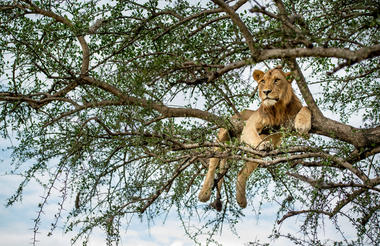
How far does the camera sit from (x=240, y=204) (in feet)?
25.3

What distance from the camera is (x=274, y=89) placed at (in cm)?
698

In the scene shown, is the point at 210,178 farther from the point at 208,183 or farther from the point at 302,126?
the point at 302,126

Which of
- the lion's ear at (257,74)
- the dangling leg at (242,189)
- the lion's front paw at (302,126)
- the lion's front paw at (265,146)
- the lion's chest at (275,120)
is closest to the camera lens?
the lion's front paw at (265,146)

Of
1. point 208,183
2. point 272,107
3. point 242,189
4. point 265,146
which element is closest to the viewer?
point 265,146

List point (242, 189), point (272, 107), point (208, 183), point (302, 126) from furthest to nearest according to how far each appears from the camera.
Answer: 1. point (208, 183)
2. point (242, 189)
3. point (272, 107)
4. point (302, 126)

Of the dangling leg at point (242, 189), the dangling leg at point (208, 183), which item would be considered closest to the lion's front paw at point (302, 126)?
the dangling leg at point (242, 189)

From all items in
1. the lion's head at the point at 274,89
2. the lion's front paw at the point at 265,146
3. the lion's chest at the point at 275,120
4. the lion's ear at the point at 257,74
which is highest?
the lion's ear at the point at 257,74

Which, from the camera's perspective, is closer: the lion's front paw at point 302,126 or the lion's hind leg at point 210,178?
the lion's front paw at point 302,126

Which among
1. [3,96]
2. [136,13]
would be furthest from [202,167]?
[3,96]

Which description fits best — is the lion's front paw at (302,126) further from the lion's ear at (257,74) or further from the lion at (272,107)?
the lion's ear at (257,74)

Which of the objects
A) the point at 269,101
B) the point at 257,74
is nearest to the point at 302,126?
the point at 269,101

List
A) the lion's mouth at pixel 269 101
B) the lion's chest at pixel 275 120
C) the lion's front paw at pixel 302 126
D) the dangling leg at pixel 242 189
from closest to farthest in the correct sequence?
the lion's front paw at pixel 302 126 < the lion's mouth at pixel 269 101 < the lion's chest at pixel 275 120 < the dangling leg at pixel 242 189

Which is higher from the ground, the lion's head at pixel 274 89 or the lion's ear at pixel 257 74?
the lion's ear at pixel 257 74

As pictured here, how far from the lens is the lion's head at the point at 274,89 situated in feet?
22.8
